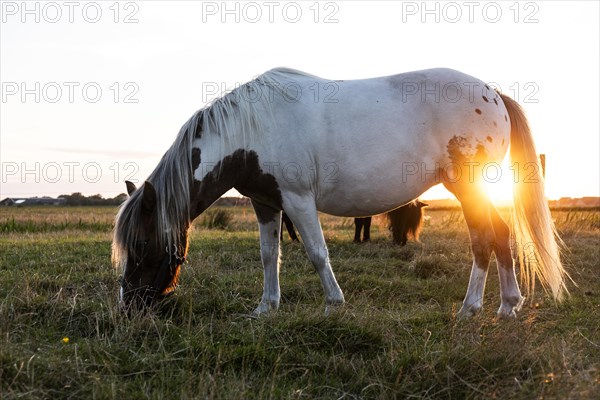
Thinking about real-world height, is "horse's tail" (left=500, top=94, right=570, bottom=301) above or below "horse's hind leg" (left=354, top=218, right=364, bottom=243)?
above

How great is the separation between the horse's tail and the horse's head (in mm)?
3266

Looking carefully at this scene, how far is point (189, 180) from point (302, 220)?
99 centimetres

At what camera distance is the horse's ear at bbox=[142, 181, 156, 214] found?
4.30 m

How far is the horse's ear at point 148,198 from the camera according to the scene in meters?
4.30

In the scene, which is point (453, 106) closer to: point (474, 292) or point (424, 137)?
point (424, 137)

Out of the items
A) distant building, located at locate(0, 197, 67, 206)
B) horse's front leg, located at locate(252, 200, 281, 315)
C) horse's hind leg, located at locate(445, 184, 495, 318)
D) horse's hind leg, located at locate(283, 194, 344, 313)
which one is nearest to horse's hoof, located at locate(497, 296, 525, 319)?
horse's hind leg, located at locate(445, 184, 495, 318)

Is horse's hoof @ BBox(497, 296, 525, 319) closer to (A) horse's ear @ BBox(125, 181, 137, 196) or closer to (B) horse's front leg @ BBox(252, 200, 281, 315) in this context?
(B) horse's front leg @ BBox(252, 200, 281, 315)

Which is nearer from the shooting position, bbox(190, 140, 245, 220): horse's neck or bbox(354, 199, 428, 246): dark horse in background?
bbox(190, 140, 245, 220): horse's neck

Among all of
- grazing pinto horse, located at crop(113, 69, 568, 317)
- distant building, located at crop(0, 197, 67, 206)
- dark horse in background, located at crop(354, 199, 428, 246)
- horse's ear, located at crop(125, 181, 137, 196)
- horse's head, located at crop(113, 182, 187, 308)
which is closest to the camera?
horse's head, located at crop(113, 182, 187, 308)

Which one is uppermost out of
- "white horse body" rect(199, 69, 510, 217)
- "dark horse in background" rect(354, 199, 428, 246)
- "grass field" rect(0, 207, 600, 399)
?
"white horse body" rect(199, 69, 510, 217)

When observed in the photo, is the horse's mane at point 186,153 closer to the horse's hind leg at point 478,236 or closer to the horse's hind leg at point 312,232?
the horse's hind leg at point 312,232

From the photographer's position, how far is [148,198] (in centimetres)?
436

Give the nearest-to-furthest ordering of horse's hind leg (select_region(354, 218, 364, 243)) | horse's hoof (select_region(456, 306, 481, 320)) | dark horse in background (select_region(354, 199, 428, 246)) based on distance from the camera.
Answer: horse's hoof (select_region(456, 306, 481, 320)), dark horse in background (select_region(354, 199, 428, 246)), horse's hind leg (select_region(354, 218, 364, 243))

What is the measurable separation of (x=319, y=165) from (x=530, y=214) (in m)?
2.22
